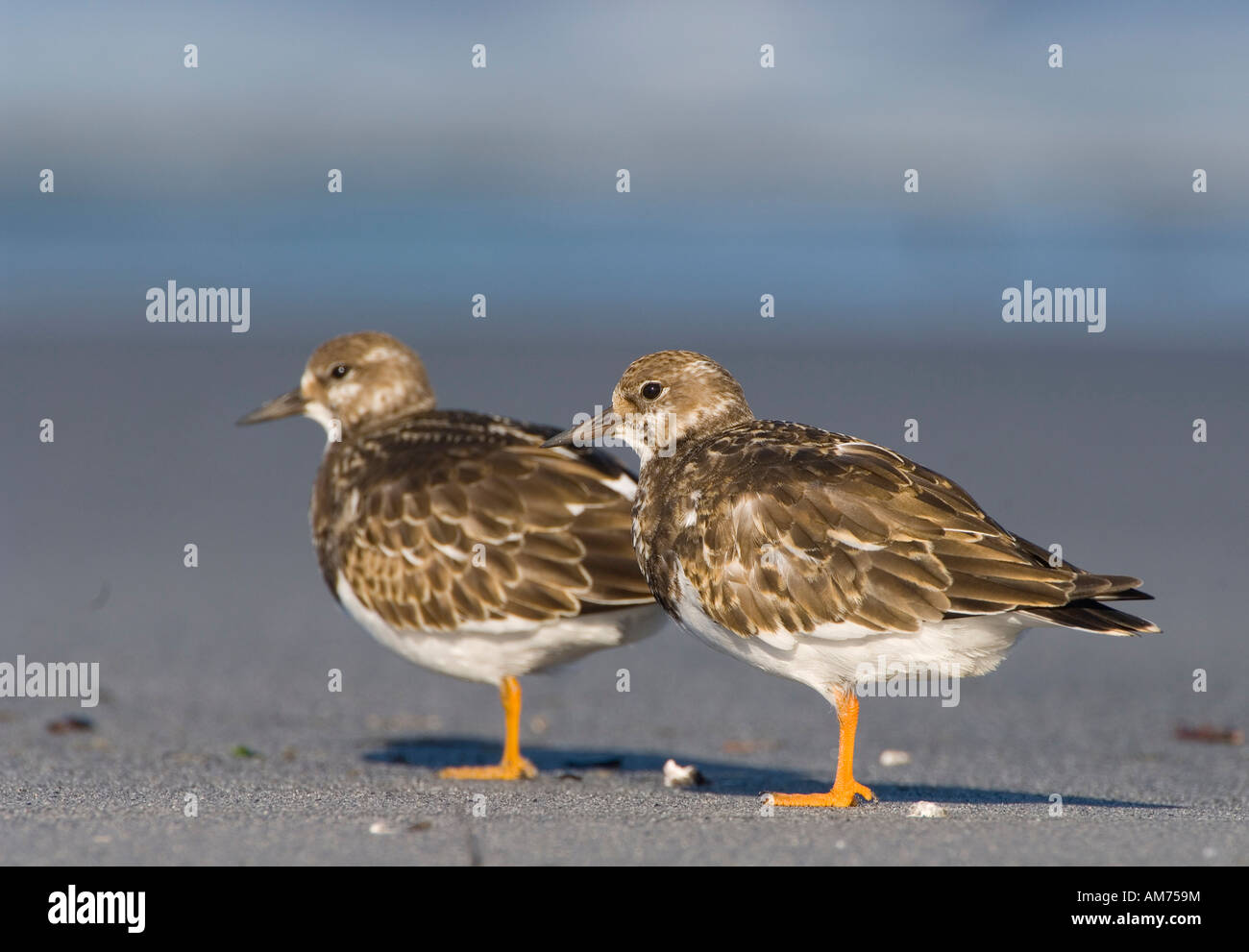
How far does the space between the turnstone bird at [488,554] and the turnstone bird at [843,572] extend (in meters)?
0.73

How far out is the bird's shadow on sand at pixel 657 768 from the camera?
6084 millimetres

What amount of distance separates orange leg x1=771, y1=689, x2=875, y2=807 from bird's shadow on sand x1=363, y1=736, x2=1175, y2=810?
17.0 inches

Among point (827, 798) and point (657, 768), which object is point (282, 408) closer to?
point (657, 768)

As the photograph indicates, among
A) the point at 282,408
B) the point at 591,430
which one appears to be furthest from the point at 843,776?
the point at 282,408

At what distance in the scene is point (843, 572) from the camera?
5105mm

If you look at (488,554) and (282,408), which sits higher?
(282,408)

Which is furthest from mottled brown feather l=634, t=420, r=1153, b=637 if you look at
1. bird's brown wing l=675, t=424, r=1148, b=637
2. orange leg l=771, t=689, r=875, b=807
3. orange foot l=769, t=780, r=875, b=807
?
orange foot l=769, t=780, r=875, b=807

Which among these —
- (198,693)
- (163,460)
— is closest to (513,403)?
(163,460)

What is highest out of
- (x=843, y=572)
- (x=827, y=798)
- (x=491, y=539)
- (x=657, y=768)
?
(x=491, y=539)

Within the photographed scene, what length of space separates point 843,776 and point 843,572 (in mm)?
850

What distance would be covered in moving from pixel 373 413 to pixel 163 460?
297 inches

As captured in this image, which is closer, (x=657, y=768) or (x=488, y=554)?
(x=488, y=554)

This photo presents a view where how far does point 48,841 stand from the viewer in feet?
15.2

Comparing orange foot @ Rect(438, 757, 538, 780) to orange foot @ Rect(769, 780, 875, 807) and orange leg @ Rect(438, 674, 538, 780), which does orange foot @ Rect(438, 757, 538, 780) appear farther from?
orange foot @ Rect(769, 780, 875, 807)
